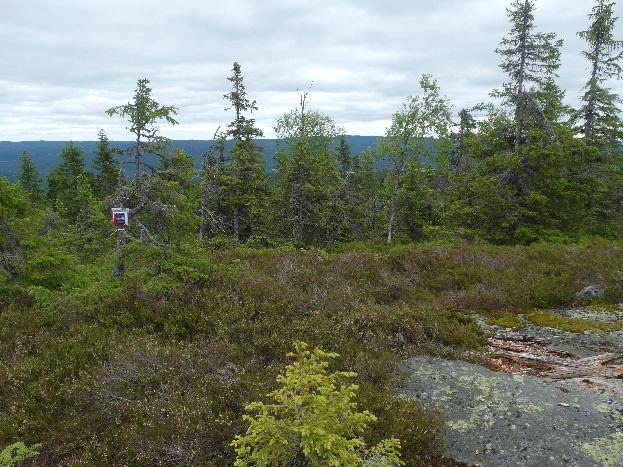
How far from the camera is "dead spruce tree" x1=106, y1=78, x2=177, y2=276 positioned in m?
10.4

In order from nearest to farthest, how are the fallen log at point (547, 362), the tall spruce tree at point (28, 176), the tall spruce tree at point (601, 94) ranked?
the fallen log at point (547, 362)
the tall spruce tree at point (601, 94)
the tall spruce tree at point (28, 176)

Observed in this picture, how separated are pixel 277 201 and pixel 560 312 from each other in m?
18.2

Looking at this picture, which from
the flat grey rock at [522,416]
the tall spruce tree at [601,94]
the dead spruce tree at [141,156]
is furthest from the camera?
the tall spruce tree at [601,94]

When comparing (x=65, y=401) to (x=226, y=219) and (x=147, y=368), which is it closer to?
(x=147, y=368)

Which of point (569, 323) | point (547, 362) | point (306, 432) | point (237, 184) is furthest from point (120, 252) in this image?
point (237, 184)

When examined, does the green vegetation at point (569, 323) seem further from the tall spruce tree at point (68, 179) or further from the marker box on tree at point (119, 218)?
the tall spruce tree at point (68, 179)

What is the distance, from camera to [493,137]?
22.1 meters

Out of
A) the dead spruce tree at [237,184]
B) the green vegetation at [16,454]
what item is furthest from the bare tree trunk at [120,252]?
the dead spruce tree at [237,184]

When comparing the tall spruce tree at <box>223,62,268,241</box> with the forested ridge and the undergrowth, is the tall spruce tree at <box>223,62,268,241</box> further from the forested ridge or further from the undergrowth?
the undergrowth

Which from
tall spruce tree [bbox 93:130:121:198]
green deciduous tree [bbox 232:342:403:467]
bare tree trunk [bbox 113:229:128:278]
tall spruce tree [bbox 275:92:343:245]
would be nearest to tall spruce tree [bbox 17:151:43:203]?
tall spruce tree [bbox 93:130:121:198]

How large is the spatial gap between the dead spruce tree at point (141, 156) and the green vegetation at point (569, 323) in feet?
31.6

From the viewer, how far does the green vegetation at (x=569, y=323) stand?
10.6 metres

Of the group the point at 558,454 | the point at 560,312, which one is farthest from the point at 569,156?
the point at 558,454

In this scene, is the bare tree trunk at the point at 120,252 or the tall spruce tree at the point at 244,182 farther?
the tall spruce tree at the point at 244,182
